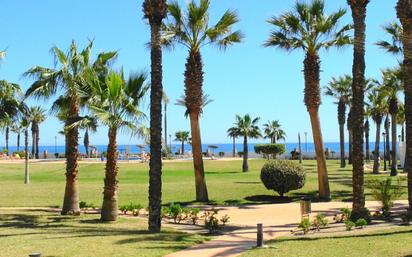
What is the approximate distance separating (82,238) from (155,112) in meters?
4.04

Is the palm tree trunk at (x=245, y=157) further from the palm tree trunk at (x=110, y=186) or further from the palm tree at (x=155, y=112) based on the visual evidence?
the palm tree at (x=155, y=112)

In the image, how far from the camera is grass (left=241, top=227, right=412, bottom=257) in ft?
36.9

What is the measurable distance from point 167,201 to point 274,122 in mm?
64733

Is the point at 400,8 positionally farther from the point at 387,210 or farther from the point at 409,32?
the point at 387,210

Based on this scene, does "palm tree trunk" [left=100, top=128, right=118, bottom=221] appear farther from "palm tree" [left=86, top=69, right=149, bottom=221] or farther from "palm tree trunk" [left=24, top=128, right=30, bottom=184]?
"palm tree trunk" [left=24, top=128, right=30, bottom=184]

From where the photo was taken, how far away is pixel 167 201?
24562 mm

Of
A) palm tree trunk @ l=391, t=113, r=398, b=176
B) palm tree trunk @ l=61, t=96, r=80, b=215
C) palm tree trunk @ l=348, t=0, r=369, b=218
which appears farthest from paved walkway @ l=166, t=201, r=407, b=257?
palm tree trunk @ l=391, t=113, r=398, b=176

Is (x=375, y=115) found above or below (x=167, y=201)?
above

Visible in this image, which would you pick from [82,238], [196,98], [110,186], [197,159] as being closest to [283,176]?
[197,159]

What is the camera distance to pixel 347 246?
12.2m

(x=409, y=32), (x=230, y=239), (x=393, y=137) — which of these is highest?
(x=409, y=32)

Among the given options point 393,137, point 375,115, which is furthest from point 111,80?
point 375,115

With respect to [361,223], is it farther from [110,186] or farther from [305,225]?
[110,186]

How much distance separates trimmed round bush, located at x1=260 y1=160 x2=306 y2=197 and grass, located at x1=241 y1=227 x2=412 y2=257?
35.2 ft
